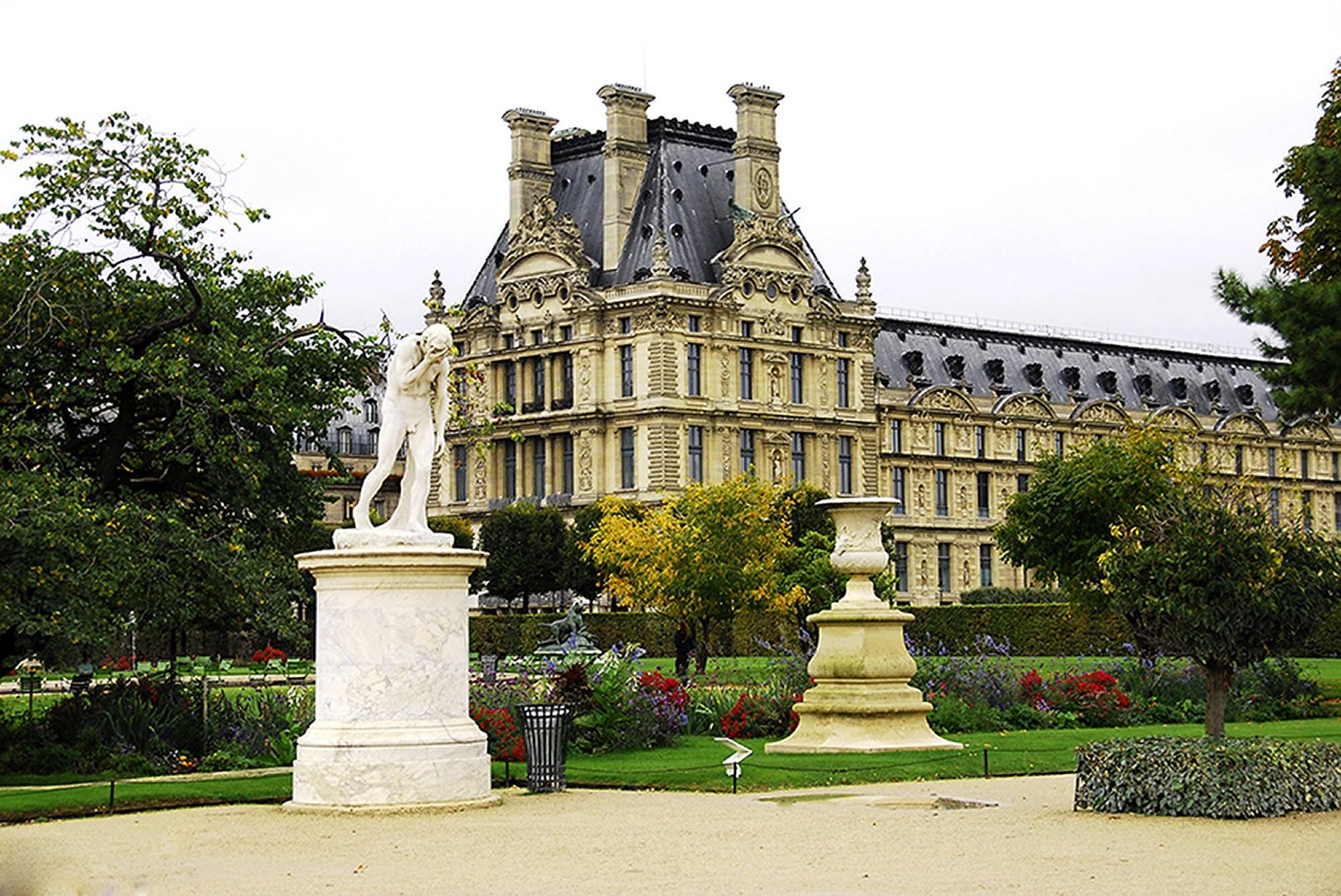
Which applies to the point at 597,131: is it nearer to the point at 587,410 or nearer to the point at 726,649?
the point at 587,410

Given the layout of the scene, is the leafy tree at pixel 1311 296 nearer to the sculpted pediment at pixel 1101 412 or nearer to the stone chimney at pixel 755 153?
the stone chimney at pixel 755 153

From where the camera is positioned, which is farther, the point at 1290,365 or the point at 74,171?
the point at 1290,365

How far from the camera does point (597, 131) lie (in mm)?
90125

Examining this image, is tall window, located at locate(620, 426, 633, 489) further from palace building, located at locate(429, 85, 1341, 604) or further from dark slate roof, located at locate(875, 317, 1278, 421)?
dark slate roof, located at locate(875, 317, 1278, 421)

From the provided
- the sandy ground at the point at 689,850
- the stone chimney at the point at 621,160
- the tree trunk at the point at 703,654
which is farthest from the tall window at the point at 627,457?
the sandy ground at the point at 689,850

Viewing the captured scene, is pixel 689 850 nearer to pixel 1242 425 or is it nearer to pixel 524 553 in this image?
pixel 524 553

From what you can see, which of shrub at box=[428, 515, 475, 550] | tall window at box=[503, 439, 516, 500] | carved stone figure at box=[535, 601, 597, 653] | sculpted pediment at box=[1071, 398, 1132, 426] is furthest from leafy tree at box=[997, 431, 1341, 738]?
sculpted pediment at box=[1071, 398, 1132, 426]

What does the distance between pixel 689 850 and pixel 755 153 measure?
73.4 meters

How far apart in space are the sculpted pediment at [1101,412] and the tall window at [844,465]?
16442 mm

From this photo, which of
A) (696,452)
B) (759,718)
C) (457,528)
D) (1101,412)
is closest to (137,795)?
(759,718)

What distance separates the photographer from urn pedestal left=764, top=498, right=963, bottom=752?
23.9 m

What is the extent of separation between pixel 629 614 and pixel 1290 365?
40.0m

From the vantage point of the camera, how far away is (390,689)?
1789 centimetres

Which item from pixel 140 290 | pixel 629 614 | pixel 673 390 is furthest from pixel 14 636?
pixel 673 390
